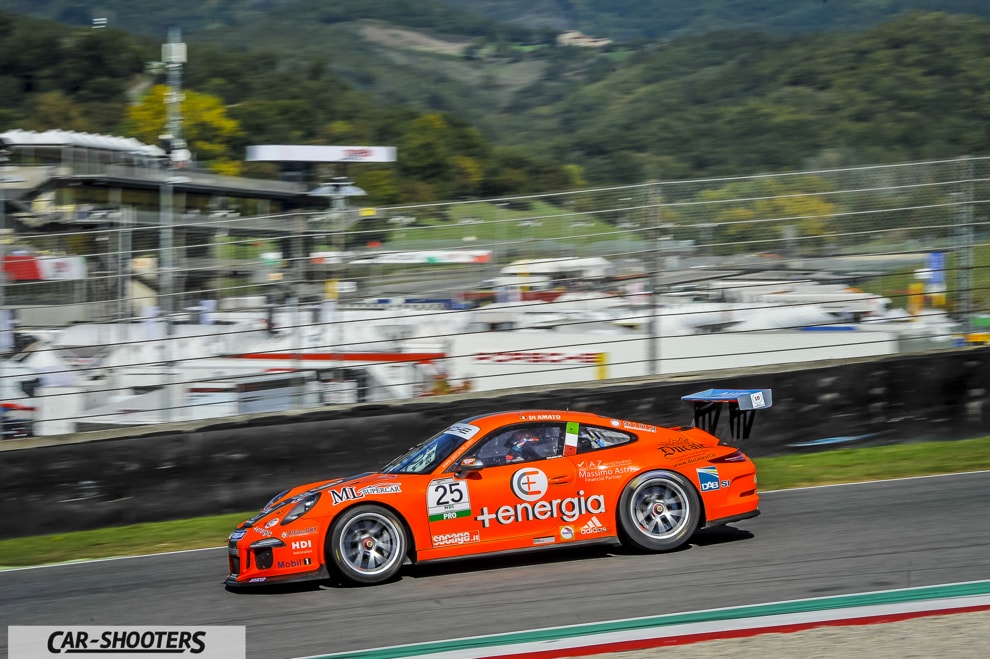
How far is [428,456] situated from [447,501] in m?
0.51

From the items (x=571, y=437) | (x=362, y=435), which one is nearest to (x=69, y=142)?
(x=362, y=435)

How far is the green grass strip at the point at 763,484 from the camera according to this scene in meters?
9.38

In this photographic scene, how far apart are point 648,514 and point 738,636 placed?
82.7 inches

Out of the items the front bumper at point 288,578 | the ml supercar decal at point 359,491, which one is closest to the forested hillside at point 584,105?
the ml supercar decal at point 359,491

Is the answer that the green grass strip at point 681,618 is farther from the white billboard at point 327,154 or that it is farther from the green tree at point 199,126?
the green tree at point 199,126

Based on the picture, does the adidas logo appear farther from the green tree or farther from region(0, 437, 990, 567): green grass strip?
the green tree

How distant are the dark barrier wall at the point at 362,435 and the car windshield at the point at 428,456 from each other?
2.63 meters

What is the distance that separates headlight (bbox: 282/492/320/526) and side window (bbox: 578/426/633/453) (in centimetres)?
A: 191

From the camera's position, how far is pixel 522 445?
7484 millimetres

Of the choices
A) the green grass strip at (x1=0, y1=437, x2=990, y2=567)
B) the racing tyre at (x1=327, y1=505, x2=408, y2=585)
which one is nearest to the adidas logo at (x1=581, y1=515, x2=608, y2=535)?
the racing tyre at (x1=327, y1=505, x2=408, y2=585)

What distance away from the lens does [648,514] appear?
741 cm

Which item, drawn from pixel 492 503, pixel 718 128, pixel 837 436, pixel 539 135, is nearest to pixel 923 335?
pixel 837 436

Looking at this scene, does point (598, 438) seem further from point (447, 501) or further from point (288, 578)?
point (288, 578)

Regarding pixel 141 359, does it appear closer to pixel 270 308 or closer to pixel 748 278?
pixel 270 308
